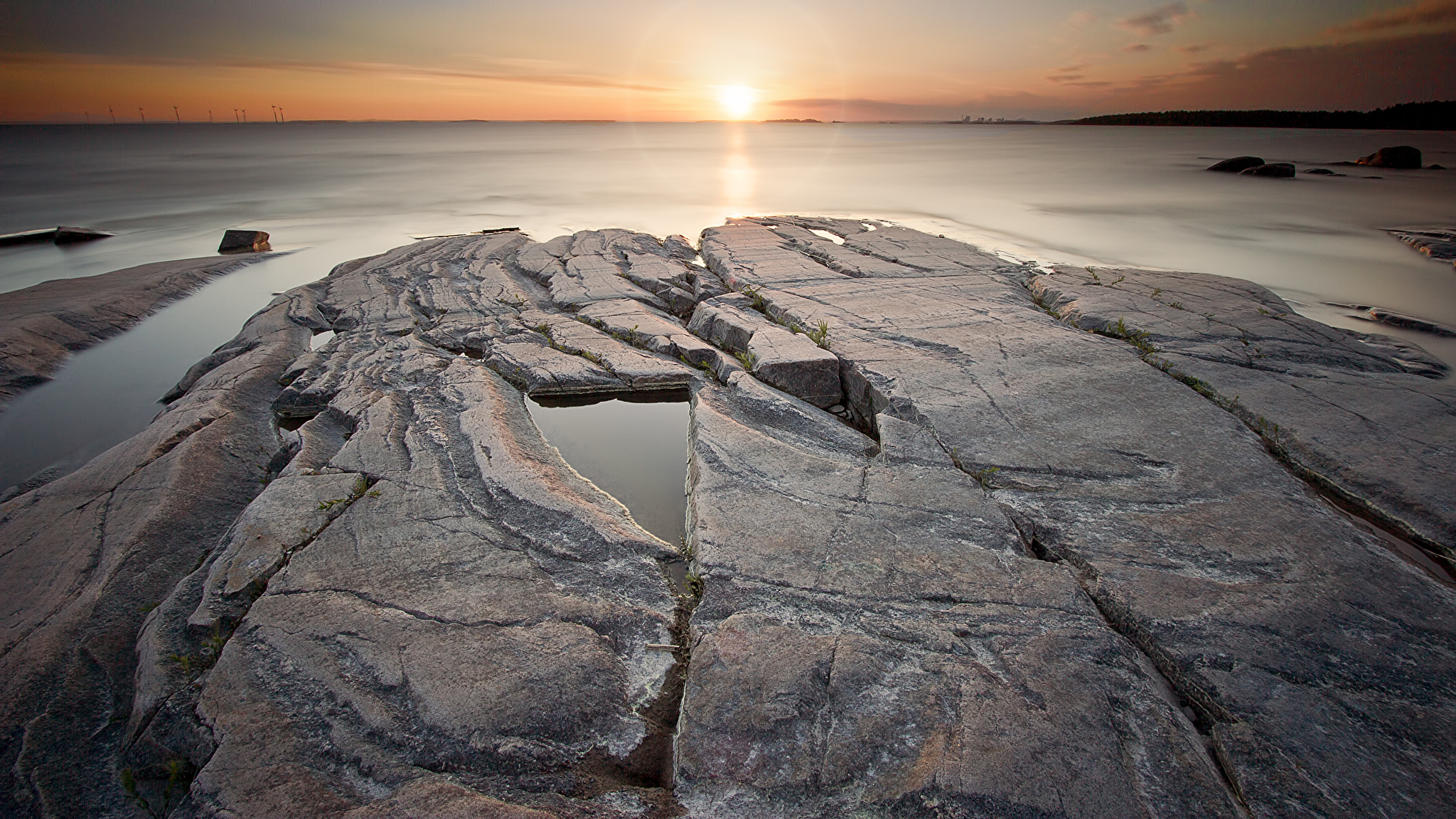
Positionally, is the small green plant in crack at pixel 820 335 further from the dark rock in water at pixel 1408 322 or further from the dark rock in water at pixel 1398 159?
the dark rock in water at pixel 1398 159

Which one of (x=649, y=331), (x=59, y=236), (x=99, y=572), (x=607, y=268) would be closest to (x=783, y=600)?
(x=99, y=572)

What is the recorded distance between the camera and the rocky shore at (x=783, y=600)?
1.65 metres

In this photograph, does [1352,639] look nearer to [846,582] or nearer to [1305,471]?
[1305,471]

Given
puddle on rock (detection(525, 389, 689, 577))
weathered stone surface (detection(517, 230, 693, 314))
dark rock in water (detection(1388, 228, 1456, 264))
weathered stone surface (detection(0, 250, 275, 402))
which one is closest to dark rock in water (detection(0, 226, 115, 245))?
weathered stone surface (detection(0, 250, 275, 402))

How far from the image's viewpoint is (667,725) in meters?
1.87

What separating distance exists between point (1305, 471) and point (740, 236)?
6657 mm

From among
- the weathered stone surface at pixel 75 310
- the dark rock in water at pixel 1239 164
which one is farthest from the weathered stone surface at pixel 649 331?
the dark rock in water at pixel 1239 164

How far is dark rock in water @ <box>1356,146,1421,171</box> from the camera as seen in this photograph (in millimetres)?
19953

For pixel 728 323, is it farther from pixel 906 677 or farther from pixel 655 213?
pixel 655 213

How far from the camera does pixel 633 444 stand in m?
3.80

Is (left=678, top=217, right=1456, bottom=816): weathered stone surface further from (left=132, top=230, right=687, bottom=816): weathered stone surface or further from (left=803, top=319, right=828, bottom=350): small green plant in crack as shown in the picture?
(left=132, top=230, right=687, bottom=816): weathered stone surface

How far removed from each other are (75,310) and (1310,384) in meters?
10.8

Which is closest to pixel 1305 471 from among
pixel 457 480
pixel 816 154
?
pixel 457 480

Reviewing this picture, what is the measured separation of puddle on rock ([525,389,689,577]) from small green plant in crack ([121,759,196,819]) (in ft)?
5.77
